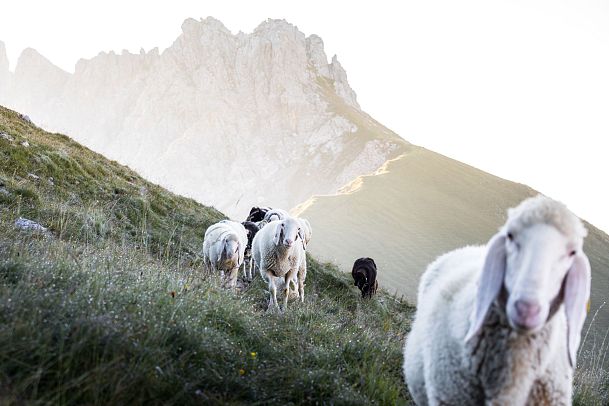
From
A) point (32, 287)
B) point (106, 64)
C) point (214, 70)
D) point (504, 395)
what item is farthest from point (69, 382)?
point (106, 64)

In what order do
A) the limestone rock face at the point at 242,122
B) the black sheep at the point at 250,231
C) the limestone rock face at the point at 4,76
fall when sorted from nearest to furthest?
the black sheep at the point at 250,231, the limestone rock face at the point at 242,122, the limestone rock face at the point at 4,76

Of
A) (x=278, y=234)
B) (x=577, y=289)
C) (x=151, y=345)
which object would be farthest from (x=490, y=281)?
(x=278, y=234)

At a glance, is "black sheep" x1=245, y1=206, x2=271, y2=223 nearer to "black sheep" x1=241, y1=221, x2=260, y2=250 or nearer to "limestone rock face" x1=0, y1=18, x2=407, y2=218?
"black sheep" x1=241, y1=221, x2=260, y2=250

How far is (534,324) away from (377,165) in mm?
109915

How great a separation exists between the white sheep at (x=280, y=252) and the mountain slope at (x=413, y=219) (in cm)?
2316

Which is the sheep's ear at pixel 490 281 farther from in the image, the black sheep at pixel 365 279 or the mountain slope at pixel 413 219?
the mountain slope at pixel 413 219

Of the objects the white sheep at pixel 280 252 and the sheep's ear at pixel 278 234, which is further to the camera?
the sheep's ear at pixel 278 234

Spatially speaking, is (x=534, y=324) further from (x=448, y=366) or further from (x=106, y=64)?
(x=106, y=64)

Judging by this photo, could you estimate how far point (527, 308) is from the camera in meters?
2.01

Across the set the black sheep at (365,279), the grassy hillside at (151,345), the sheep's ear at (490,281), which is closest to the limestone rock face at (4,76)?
the black sheep at (365,279)

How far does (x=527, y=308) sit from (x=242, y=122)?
136535 mm

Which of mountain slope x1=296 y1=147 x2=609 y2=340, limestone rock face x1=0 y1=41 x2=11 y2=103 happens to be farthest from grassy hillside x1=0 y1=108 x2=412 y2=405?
limestone rock face x1=0 y1=41 x2=11 y2=103

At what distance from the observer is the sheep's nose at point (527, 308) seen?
6.58 ft

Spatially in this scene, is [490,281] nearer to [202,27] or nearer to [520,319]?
[520,319]
